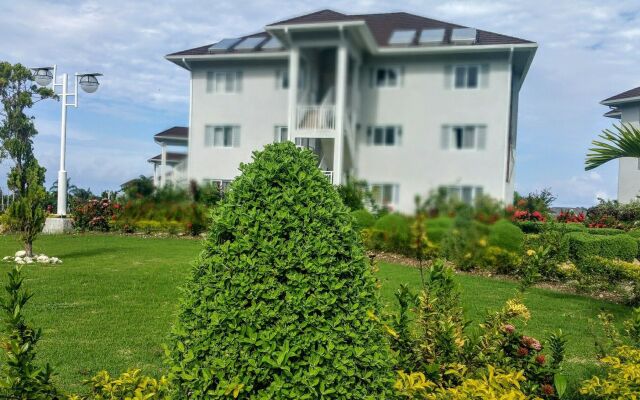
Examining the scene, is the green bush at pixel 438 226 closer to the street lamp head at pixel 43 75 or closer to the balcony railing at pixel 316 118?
the balcony railing at pixel 316 118

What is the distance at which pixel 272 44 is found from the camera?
2807 mm

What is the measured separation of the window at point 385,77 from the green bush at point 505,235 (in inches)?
33.2

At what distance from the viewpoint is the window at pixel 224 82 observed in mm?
2768

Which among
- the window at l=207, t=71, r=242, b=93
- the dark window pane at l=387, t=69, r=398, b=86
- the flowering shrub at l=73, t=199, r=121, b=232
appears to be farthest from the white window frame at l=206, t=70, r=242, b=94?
the flowering shrub at l=73, t=199, r=121, b=232

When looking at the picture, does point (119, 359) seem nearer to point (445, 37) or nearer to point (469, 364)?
point (469, 364)

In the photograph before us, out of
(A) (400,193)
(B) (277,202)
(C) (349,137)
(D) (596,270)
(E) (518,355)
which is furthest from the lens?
(D) (596,270)

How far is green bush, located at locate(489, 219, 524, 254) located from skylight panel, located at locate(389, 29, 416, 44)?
3.31 ft

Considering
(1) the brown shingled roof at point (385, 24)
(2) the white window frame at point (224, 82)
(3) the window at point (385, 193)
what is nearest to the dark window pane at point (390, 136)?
(3) the window at point (385, 193)

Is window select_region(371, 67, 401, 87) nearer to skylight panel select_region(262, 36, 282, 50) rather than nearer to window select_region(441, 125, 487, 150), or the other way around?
window select_region(441, 125, 487, 150)

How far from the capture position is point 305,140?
8.98 feet

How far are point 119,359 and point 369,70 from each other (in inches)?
119

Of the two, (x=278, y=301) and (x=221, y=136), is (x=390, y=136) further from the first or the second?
(x=278, y=301)

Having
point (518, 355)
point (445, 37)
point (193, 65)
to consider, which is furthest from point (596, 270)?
point (193, 65)

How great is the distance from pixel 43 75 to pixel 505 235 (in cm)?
297
